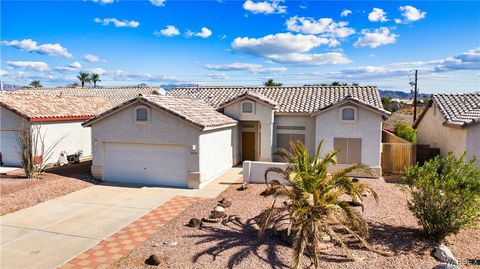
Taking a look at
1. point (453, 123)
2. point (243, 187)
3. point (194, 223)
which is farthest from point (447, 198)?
point (453, 123)

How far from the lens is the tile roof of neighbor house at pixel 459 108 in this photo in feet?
59.0

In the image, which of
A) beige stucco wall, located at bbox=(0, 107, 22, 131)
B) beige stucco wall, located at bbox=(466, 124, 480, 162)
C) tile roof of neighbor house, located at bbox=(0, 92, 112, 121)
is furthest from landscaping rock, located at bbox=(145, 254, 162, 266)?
beige stucco wall, located at bbox=(0, 107, 22, 131)

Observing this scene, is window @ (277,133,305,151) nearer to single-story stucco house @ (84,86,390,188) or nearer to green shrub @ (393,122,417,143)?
single-story stucco house @ (84,86,390,188)

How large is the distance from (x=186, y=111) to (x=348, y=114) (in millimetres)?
9407

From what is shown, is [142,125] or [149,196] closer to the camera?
[149,196]

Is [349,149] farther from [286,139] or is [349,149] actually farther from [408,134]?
[408,134]

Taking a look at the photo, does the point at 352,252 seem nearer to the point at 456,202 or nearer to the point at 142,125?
the point at 456,202

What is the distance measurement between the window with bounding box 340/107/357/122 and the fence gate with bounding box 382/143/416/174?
8.98ft

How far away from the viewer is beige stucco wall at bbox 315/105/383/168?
20.5 metres

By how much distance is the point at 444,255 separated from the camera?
30.2 feet

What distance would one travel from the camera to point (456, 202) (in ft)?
33.0

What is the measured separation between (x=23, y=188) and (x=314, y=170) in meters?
14.3

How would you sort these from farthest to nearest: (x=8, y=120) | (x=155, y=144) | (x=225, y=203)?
1. (x=8, y=120)
2. (x=155, y=144)
3. (x=225, y=203)

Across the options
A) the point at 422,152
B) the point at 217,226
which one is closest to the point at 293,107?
the point at 422,152
